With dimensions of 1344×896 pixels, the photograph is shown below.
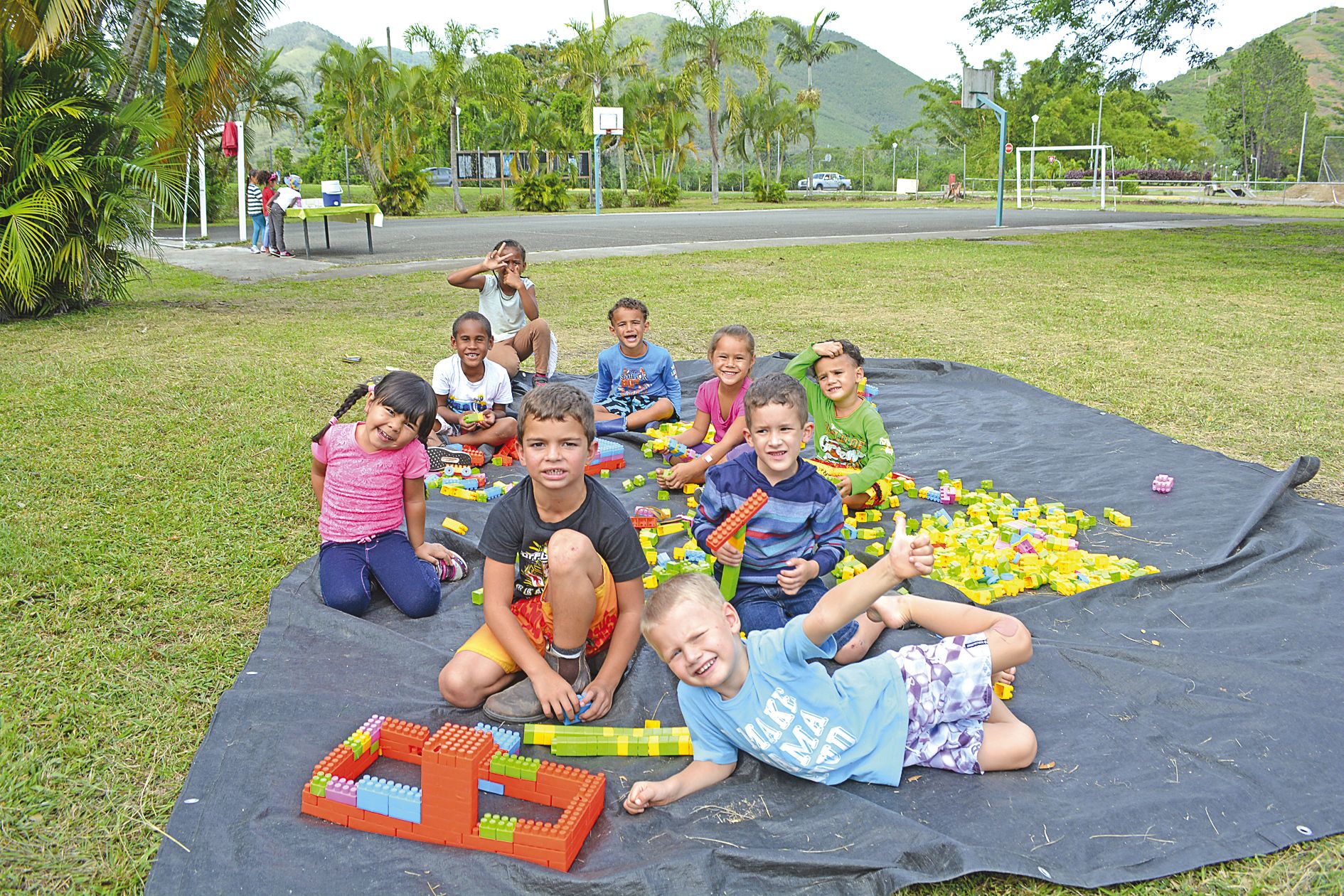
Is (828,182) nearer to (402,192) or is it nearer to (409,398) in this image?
(402,192)

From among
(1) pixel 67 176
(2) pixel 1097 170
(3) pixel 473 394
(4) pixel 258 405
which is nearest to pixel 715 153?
(2) pixel 1097 170

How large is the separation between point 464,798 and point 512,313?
6072 mm

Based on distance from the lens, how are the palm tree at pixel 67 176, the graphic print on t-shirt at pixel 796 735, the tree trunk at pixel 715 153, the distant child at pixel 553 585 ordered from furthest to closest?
the tree trunk at pixel 715 153 < the palm tree at pixel 67 176 < the distant child at pixel 553 585 < the graphic print on t-shirt at pixel 796 735

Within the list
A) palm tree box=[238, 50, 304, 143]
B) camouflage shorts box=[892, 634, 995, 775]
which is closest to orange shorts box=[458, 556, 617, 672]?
camouflage shorts box=[892, 634, 995, 775]

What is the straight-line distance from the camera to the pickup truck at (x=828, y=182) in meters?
67.5

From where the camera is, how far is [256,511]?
5.88m

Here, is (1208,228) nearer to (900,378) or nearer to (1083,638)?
(900,378)

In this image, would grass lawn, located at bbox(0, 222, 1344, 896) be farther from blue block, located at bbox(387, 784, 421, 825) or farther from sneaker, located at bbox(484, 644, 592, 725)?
sneaker, located at bbox(484, 644, 592, 725)

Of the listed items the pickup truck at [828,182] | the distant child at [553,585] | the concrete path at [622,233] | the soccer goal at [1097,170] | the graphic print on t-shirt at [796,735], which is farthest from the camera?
the pickup truck at [828,182]

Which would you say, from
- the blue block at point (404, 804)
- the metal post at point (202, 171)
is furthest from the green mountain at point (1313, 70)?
the blue block at point (404, 804)

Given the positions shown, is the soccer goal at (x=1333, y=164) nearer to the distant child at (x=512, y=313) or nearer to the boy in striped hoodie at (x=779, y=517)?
the distant child at (x=512, y=313)

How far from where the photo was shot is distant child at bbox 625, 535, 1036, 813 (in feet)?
10.2

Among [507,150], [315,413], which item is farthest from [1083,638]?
[507,150]

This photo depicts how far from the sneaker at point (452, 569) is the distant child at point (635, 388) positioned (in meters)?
2.68
